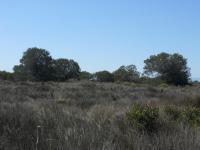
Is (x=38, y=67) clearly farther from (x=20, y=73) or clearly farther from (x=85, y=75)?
(x=85, y=75)

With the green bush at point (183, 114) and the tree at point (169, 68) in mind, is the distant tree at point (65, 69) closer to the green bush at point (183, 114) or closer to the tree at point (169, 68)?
the tree at point (169, 68)

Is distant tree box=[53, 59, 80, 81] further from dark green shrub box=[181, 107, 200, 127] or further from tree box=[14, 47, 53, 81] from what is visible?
dark green shrub box=[181, 107, 200, 127]

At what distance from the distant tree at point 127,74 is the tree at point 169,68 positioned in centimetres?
222

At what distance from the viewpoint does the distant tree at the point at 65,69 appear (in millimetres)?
76256

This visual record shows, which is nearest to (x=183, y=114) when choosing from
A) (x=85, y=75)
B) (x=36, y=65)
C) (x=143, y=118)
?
(x=143, y=118)

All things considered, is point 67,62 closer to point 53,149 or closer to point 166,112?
point 166,112

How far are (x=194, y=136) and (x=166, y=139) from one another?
0.56 metres

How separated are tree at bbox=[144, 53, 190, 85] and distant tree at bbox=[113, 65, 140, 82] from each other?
222 cm

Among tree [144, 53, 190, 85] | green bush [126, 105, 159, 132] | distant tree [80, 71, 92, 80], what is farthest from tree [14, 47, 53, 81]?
green bush [126, 105, 159, 132]

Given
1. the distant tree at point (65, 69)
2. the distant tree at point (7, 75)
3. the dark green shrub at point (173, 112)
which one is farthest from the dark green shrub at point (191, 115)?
the distant tree at point (65, 69)

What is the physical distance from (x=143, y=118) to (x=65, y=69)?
2771 inches

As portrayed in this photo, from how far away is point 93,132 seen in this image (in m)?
7.48

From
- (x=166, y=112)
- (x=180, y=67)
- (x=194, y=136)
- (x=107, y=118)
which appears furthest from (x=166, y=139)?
(x=180, y=67)

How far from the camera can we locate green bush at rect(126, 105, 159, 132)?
363 inches
